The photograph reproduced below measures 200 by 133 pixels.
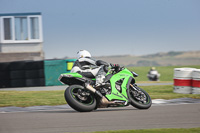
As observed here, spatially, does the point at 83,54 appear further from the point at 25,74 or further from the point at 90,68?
the point at 25,74

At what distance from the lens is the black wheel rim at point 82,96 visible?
692 cm

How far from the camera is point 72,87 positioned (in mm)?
6879

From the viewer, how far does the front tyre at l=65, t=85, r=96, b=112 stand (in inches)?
265

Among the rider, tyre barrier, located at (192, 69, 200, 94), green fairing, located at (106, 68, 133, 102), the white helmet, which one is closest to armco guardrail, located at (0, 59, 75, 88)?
tyre barrier, located at (192, 69, 200, 94)

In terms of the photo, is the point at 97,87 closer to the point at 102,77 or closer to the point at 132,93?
the point at 102,77

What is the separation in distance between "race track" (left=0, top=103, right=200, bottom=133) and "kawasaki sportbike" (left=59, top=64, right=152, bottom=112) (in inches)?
11.0

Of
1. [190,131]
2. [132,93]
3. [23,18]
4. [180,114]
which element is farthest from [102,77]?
[23,18]

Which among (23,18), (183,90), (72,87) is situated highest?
(23,18)

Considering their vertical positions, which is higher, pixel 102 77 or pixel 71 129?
pixel 102 77

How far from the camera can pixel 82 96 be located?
22.9ft

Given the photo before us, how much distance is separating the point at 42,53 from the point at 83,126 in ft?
104

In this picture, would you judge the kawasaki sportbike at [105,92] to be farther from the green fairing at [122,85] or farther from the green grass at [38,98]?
the green grass at [38,98]

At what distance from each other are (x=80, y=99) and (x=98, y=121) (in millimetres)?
1139

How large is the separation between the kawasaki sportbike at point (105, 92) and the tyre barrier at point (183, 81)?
441 cm
